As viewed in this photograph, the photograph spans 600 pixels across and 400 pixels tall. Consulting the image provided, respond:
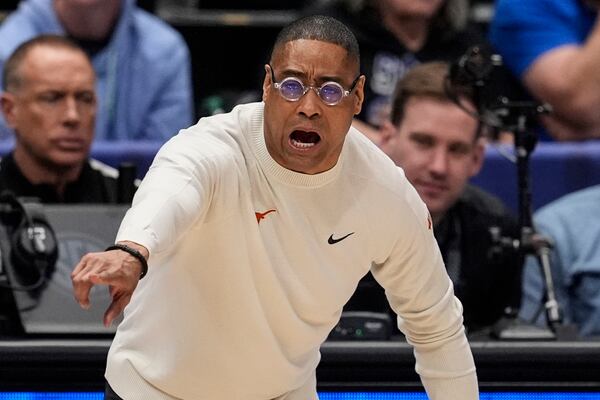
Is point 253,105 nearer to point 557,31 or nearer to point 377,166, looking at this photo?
point 377,166

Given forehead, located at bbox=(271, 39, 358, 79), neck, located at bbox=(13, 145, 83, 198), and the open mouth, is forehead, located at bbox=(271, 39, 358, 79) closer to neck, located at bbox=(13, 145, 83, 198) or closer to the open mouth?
the open mouth

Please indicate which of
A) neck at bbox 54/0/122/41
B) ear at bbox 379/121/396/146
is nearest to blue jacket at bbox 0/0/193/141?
→ neck at bbox 54/0/122/41

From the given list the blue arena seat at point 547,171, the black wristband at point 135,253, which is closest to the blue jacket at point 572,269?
the blue arena seat at point 547,171

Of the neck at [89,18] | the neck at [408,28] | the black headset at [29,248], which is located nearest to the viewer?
the black headset at [29,248]

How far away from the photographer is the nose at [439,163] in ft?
14.7

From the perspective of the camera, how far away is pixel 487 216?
458 cm

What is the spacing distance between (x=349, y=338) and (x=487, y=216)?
921 millimetres

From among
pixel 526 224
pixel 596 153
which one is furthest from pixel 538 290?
pixel 596 153

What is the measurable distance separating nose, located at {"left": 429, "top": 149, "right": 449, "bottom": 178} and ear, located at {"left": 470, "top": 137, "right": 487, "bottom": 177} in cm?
14

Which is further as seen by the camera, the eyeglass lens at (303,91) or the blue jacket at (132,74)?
the blue jacket at (132,74)

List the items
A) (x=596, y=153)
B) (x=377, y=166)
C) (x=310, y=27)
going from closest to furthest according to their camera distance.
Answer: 1. (x=310, y=27)
2. (x=377, y=166)
3. (x=596, y=153)

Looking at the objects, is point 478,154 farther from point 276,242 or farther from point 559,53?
point 276,242

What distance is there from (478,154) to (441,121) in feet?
0.63

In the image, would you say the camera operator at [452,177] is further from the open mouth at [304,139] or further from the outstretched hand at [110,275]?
the outstretched hand at [110,275]
